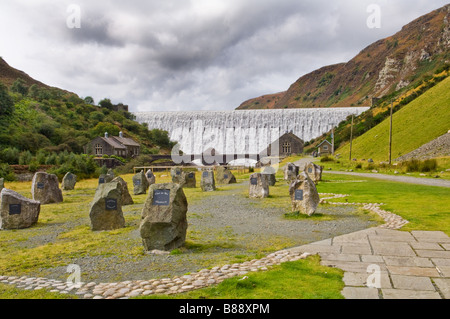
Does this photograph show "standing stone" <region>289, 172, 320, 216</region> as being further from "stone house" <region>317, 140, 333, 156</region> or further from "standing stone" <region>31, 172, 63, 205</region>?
"stone house" <region>317, 140, 333, 156</region>

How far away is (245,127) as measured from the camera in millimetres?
94875

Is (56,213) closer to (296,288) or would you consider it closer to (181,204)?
(181,204)

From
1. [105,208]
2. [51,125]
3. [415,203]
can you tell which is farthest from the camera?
[51,125]

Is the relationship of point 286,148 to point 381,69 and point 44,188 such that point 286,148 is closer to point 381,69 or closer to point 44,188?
point 44,188

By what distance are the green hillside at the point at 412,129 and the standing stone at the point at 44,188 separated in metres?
39.4

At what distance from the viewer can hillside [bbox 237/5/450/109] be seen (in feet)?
366

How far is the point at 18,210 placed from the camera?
1142 cm

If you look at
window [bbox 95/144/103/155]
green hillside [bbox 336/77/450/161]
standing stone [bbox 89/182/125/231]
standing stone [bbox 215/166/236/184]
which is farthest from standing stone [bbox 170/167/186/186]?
window [bbox 95/144/103/155]

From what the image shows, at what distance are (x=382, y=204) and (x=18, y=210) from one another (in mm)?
12308

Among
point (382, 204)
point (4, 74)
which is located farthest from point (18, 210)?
point (4, 74)

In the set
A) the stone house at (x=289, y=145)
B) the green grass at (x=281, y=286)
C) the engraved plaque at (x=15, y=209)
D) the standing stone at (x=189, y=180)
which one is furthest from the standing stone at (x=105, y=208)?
the stone house at (x=289, y=145)

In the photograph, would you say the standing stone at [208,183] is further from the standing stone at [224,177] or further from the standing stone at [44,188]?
the standing stone at [44,188]

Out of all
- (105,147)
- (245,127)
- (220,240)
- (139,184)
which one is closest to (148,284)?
(220,240)

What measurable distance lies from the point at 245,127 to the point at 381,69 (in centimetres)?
6999
